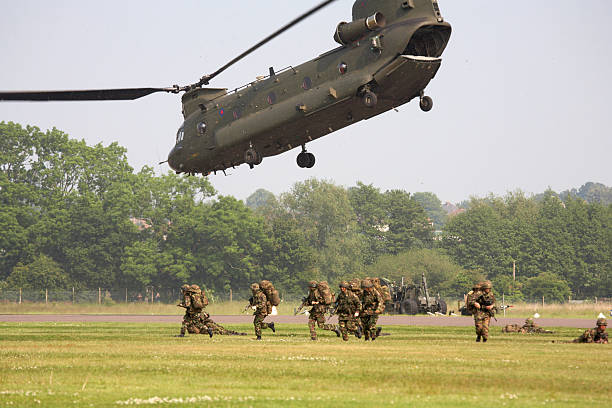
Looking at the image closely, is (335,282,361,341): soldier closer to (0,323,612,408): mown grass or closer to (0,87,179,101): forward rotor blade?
(0,323,612,408): mown grass

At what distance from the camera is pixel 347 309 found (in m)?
29.0

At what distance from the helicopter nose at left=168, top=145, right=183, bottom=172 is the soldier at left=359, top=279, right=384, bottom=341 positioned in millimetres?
13042

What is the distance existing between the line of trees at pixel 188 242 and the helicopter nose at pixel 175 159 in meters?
52.4

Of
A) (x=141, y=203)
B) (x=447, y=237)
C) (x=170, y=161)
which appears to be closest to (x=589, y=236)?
(x=447, y=237)

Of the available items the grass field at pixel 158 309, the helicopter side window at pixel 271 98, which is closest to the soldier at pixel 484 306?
the helicopter side window at pixel 271 98

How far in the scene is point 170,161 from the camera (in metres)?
39.3

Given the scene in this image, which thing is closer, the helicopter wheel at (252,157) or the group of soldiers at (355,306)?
the group of soldiers at (355,306)

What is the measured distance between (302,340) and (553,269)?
95.7m

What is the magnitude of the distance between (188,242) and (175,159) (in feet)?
204

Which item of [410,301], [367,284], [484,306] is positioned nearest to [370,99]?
[367,284]

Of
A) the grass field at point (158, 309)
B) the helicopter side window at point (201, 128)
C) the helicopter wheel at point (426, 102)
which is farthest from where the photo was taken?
the grass field at point (158, 309)

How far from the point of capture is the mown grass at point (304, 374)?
A: 14.3 meters

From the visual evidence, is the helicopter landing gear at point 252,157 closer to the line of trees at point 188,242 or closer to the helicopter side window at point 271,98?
the helicopter side window at point 271,98

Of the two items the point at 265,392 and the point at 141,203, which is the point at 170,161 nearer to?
the point at 265,392
